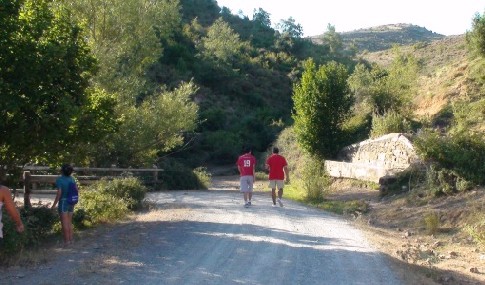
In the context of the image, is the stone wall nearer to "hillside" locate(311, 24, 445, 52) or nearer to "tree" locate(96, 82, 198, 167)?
"tree" locate(96, 82, 198, 167)

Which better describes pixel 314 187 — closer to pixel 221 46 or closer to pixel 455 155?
pixel 455 155

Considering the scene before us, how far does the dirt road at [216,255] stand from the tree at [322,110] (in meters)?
14.7

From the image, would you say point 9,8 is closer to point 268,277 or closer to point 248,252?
point 248,252

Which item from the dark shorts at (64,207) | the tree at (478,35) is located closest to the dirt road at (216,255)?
the dark shorts at (64,207)

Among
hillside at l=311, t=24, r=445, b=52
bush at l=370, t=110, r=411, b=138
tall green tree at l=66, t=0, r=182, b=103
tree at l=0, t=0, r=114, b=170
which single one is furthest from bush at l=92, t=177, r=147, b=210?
hillside at l=311, t=24, r=445, b=52

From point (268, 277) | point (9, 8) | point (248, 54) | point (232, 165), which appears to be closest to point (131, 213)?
point (9, 8)

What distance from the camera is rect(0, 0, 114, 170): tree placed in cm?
1242

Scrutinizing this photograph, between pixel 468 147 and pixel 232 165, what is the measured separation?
38.1 m

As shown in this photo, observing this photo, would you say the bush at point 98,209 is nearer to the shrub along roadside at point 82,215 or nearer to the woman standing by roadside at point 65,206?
the shrub along roadside at point 82,215

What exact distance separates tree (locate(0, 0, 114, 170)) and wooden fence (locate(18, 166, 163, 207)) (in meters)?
0.98

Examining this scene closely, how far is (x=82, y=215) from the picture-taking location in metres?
15.5

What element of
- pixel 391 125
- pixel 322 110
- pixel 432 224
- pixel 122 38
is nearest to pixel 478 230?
pixel 432 224

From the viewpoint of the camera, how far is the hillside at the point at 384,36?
118 m

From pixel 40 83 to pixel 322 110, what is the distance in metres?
19.6
